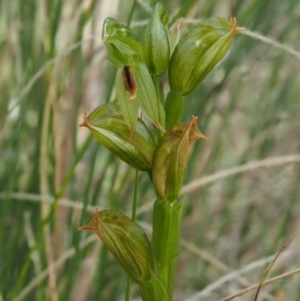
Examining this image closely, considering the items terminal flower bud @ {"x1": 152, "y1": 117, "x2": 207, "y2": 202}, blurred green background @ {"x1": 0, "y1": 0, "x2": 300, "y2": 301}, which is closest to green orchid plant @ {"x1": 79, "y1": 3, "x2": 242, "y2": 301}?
terminal flower bud @ {"x1": 152, "y1": 117, "x2": 207, "y2": 202}

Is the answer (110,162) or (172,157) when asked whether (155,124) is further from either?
(110,162)

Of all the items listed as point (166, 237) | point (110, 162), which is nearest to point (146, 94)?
point (166, 237)

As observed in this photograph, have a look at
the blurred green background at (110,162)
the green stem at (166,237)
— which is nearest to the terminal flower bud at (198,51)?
the green stem at (166,237)

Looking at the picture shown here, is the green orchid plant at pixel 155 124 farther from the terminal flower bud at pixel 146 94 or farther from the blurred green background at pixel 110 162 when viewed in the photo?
the blurred green background at pixel 110 162

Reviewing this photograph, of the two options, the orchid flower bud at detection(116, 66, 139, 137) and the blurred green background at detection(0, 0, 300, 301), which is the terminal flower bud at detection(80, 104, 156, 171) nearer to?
the orchid flower bud at detection(116, 66, 139, 137)

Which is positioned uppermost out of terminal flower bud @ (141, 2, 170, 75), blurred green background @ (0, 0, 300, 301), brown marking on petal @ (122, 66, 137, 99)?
terminal flower bud @ (141, 2, 170, 75)

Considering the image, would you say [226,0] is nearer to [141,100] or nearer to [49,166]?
[49,166]

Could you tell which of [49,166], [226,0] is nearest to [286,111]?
[226,0]

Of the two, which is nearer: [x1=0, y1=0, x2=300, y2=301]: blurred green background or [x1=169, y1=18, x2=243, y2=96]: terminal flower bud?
[x1=169, y1=18, x2=243, y2=96]: terminal flower bud
